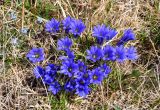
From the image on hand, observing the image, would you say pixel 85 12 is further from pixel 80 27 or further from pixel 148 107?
pixel 148 107

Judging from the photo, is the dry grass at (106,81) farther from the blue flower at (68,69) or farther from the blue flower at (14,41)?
the blue flower at (68,69)

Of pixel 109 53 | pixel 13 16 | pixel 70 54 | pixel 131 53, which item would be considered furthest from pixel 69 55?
pixel 13 16

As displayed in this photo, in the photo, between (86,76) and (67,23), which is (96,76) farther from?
(67,23)

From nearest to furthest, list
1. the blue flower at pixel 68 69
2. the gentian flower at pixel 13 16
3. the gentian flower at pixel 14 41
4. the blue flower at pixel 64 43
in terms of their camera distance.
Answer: the blue flower at pixel 68 69 → the blue flower at pixel 64 43 → the gentian flower at pixel 14 41 → the gentian flower at pixel 13 16

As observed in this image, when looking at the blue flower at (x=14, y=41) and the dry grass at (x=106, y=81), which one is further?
the blue flower at (x=14, y=41)

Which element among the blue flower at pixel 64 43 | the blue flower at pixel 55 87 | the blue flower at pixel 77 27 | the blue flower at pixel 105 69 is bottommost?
the blue flower at pixel 55 87

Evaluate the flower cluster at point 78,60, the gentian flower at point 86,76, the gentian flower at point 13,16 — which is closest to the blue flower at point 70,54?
the flower cluster at point 78,60

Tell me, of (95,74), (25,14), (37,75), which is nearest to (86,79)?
(95,74)
